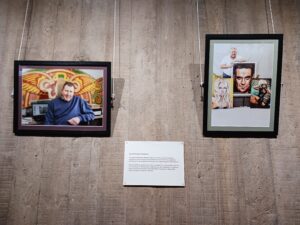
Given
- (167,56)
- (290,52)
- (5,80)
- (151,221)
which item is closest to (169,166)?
(151,221)

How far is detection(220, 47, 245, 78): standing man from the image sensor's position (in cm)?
158

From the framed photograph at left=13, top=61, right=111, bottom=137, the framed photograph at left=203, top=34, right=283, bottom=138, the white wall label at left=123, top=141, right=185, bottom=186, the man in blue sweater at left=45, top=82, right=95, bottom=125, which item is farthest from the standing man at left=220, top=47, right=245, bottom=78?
the man in blue sweater at left=45, top=82, right=95, bottom=125

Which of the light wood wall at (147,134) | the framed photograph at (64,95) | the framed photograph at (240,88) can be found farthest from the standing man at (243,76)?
the framed photograph at (64,95)

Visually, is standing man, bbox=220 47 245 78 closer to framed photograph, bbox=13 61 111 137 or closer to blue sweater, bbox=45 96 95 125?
framed photograph, bbox=13 61 111 137

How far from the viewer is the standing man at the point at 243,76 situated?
1.57m

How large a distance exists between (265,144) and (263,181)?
21 cm

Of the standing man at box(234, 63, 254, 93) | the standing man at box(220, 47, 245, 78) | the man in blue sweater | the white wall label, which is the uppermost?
the standing man at box(220, 47, 245, 78)

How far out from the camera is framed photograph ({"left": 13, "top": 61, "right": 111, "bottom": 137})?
160 cm

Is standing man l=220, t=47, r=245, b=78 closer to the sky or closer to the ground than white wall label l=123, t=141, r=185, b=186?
closer to the sky

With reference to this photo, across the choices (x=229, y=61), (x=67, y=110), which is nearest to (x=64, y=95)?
(x=67, y=110)

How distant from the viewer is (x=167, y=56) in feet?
5.47

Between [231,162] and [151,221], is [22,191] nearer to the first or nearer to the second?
[151,221]

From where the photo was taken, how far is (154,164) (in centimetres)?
157

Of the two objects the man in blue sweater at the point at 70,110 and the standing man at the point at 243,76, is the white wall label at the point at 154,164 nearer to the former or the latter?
the man in blue sweater at the point at 70,110
